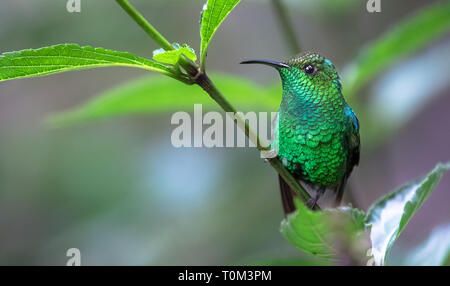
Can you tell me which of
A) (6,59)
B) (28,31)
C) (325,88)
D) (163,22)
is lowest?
(6,59)

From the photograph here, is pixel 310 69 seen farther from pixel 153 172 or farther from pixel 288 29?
pixel 153 172

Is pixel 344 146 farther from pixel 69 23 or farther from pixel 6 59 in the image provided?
pixel 69 23

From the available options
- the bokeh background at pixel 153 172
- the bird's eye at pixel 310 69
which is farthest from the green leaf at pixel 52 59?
the bokeh background at pixel 153 172

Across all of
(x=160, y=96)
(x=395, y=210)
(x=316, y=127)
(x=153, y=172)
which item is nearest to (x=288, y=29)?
(x=316, y=127)

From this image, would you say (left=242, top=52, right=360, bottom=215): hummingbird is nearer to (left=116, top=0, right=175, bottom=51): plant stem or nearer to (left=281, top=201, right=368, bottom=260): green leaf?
(left=281, top=201, right=368, bottom=260): green leaf

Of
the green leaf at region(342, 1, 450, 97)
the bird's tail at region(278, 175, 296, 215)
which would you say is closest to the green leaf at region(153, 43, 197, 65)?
the bird's tail at region(278, 175, 296, 215)
